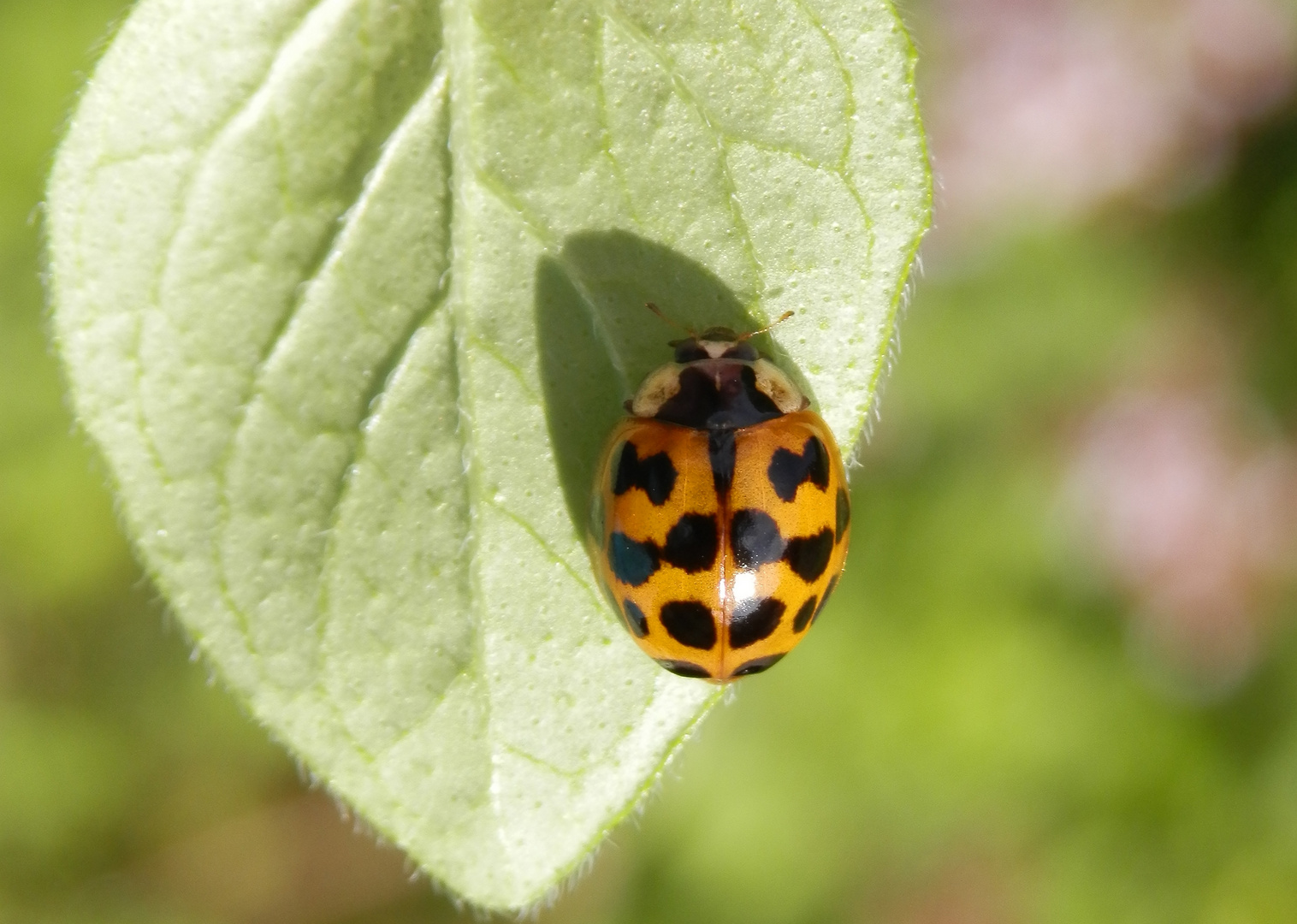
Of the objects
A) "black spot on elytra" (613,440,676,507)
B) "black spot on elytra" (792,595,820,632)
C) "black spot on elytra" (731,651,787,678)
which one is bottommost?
"black spot on elytra" (731,651,787,678)

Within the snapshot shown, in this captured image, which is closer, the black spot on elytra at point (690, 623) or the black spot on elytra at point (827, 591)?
the black spot on elytra at point (690, 623)

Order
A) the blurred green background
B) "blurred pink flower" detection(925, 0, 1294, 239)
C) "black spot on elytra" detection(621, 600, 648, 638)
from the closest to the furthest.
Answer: "black spot on elytra" detection(621, 600, 648, 638) → "blurred pink flower" detection(925, 0, 1294, 239) → the blurred green background

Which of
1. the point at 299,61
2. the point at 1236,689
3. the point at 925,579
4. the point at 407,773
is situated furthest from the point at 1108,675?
the point at 299,61

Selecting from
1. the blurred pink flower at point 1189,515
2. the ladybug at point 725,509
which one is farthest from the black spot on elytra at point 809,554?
the blurred pink flower at point 1189,515

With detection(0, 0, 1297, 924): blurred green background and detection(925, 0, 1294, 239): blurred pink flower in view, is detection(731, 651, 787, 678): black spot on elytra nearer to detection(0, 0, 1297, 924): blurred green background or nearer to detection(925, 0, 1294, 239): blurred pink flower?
detection(0, 0, 1297, 924): blurred green background

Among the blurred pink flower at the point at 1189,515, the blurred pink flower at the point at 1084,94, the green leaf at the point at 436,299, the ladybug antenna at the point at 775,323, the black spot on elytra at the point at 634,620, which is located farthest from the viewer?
the blurred pink flower at the point at 1189,515

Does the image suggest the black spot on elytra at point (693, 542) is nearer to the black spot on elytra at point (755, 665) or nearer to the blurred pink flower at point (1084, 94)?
the black spot on elytra at point (755, 665)

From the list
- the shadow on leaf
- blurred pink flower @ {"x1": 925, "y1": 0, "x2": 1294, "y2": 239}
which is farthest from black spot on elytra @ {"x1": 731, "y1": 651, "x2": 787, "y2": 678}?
blurred pink flower @ {"x1": 925, "y1": 0, "x2": 1294, "y2": 239}
